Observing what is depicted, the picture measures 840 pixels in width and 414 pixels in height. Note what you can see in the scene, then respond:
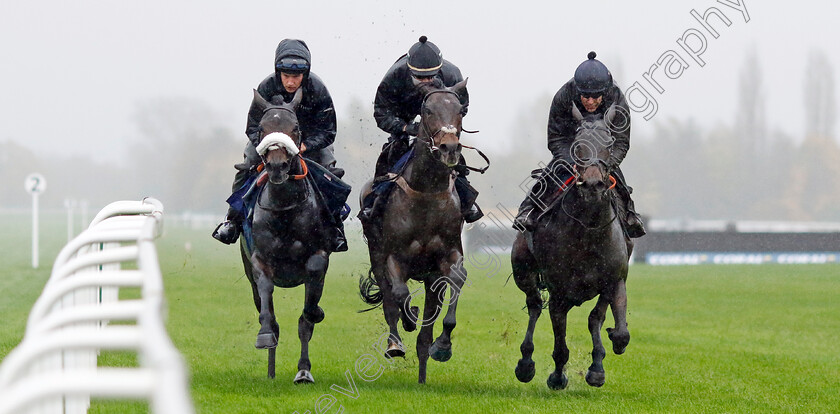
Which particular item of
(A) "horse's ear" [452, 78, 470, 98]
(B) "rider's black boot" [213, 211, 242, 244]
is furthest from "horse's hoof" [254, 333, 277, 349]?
(A) "horse's ear" [452, 78, 470, 98]

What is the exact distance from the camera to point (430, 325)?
705 cm

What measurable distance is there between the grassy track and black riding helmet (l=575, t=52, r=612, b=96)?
2.13m

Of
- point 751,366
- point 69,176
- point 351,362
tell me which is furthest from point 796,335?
point 69,176

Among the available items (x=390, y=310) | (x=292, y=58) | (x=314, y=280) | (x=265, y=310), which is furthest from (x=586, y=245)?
(x=292, y=58)

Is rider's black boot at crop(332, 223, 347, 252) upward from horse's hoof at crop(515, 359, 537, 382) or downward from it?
upward

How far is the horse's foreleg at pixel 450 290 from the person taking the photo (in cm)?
670

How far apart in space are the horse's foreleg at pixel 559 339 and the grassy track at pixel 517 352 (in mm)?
134

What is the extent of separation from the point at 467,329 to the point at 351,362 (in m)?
3.15

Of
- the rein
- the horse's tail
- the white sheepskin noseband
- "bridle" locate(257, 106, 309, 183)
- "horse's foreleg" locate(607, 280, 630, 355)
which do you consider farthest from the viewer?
the horse's tail

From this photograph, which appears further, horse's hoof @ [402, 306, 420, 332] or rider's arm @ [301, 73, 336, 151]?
horse's hoof @ [402, 306, 420, 332]

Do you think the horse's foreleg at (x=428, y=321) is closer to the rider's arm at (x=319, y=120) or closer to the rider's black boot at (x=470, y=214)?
the rider's black boot at (x=470, y=214)

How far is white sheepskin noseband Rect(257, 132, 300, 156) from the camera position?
5824 millimetres

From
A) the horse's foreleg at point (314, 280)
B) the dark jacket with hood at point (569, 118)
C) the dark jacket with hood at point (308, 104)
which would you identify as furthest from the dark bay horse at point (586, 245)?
the dark jacket with hood at point (308, 104)

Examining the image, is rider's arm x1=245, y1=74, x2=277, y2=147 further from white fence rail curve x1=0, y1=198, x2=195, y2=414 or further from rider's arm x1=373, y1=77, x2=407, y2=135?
white fence rail curve x1=0, y1=198, x2=195, y2=414
